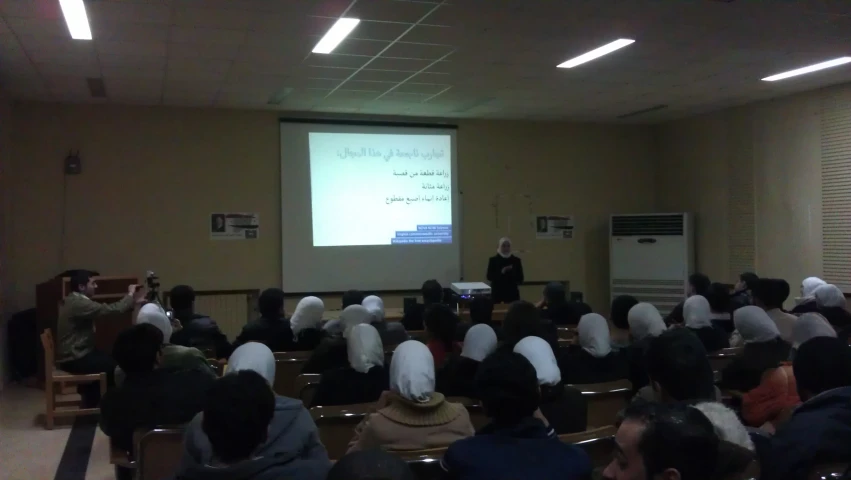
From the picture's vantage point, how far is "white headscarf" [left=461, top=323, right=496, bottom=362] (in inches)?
135

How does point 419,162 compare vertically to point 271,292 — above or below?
above

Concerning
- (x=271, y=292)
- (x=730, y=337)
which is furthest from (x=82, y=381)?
(x=730, y=337)

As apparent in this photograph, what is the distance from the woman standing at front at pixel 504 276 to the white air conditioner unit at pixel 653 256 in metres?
2.17

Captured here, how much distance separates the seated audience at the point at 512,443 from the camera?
1.79 meters

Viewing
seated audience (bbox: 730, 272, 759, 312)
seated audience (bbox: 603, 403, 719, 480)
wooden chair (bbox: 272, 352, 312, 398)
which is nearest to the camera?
seated audience (bbox: 603, 403, 719, 480)

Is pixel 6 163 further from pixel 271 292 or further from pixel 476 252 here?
pixel 476 252

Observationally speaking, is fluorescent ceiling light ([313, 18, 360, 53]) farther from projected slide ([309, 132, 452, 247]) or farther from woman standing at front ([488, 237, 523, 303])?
woman standing at front ([488, 237, 523, 303])

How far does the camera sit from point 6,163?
7.33 m

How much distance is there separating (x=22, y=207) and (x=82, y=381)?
3384mm

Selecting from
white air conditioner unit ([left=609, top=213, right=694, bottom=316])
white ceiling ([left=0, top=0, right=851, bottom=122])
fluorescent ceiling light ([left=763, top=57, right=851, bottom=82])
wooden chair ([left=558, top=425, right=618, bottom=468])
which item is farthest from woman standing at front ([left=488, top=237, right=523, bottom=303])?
wooden chair ([left=558, top=425, right=618, bottom=468])

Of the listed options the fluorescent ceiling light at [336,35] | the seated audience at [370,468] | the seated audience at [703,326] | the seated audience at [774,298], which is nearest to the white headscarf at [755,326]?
the seated audience at [703,326]

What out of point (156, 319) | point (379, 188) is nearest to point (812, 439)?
point (156, 319)

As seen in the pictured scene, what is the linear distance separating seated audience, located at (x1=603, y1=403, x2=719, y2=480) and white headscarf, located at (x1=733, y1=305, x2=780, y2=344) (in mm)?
2770

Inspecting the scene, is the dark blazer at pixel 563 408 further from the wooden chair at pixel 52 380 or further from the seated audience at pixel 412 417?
the wooden chair at pixel 52 380
